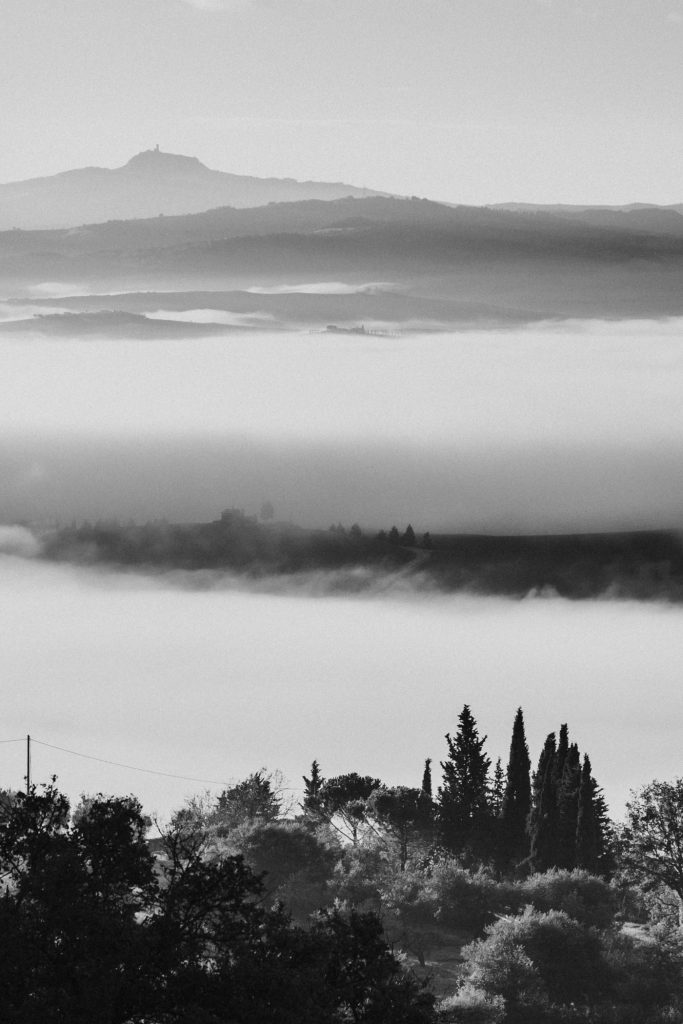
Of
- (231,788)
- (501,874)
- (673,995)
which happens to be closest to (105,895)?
(673,995)

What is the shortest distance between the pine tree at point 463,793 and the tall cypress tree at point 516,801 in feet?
9.48

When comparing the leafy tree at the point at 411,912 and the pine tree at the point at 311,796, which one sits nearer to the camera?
the leafy tree at the point at 411,912

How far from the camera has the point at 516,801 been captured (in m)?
149

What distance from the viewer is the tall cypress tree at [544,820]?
462ft

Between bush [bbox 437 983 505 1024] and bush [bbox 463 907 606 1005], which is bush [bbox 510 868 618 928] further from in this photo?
bush [bbox 437 983 505 1024]

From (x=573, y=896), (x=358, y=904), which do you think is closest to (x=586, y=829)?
(x=573, y=896)

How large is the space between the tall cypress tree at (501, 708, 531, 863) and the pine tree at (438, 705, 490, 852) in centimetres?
289

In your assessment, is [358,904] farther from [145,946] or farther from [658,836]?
[145,946]

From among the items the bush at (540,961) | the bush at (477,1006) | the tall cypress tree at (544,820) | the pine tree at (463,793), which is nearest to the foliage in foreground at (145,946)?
the bush at (477,1006)

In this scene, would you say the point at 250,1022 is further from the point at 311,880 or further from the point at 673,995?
the point at 311,880

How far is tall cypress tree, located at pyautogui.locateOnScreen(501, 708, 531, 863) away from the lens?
485ft

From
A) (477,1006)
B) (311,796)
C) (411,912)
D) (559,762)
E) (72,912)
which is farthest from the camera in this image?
(311,796)

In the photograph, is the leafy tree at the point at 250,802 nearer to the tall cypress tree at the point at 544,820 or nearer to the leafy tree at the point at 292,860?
the leafy tree at the point at 292,860

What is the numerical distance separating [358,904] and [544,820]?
1975 cm
